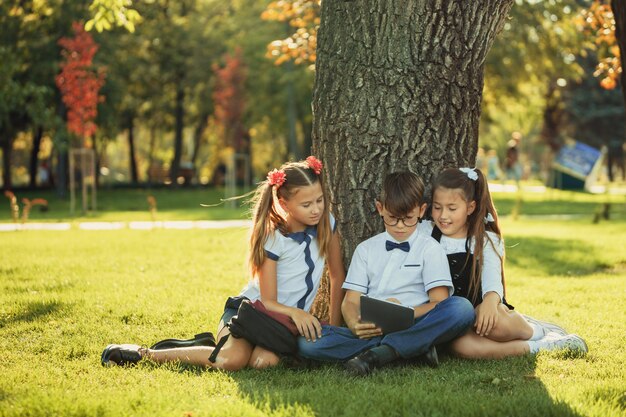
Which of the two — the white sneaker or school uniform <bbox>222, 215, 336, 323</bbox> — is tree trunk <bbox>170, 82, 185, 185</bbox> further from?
the white sneaker

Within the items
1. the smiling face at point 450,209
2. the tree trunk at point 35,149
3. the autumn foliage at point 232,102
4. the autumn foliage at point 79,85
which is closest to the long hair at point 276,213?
the smiling face at point 450,209

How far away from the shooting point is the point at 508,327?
5.00 m

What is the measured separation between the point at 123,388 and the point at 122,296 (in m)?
3.16

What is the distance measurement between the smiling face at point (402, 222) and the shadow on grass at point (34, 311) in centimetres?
297

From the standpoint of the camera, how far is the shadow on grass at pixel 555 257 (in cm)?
984

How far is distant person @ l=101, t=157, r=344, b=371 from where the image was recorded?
15.9ft

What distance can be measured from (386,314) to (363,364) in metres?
0.32

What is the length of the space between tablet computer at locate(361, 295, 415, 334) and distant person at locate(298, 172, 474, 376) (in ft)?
0.15

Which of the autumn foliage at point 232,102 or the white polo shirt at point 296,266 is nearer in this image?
the white polo shirt at point 296,266

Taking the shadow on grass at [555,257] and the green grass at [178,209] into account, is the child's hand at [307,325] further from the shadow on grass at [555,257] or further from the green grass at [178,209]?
the green grass at [178,209]

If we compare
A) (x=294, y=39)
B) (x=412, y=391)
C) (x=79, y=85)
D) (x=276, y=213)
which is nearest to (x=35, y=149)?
(x=79, y=85)

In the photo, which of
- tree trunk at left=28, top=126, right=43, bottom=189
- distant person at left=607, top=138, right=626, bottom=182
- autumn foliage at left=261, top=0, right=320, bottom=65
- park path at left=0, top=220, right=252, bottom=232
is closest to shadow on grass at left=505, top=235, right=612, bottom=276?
autumn foliage at left=261, top=0, right=320, bottom=65

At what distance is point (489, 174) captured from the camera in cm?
2877

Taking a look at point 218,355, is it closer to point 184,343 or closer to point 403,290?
point 184,343
